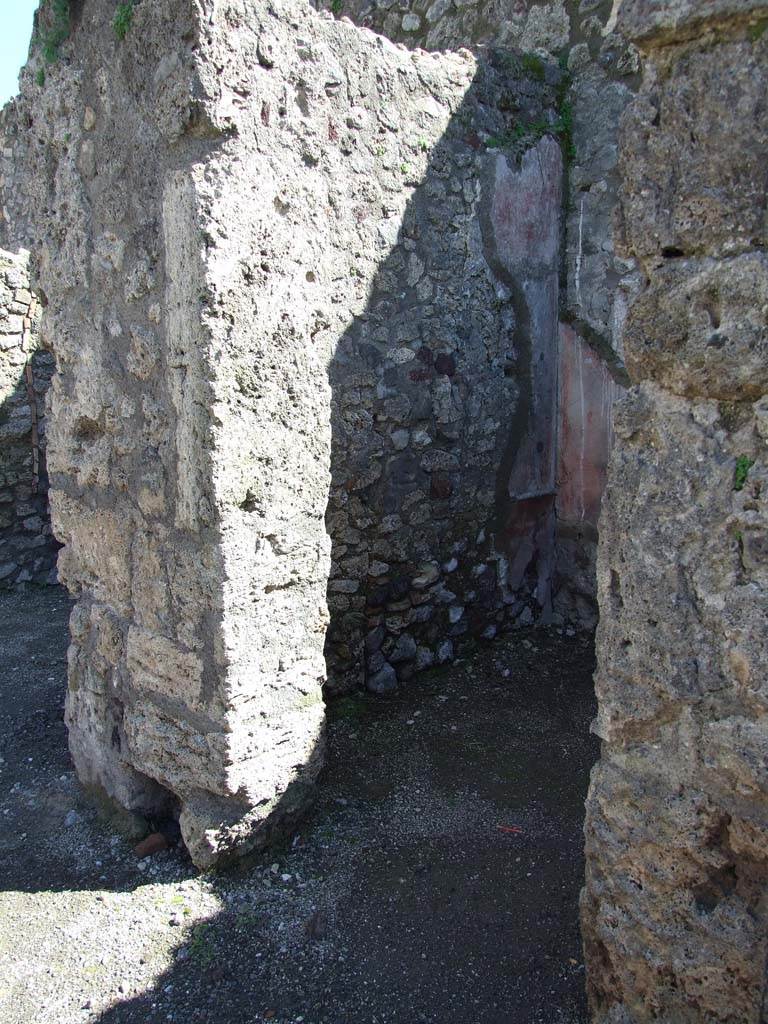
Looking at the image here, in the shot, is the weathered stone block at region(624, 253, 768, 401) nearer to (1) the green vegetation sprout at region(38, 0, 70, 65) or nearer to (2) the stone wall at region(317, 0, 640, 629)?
(1) the green vegetation sprout at region(38, 0, 70, 65)

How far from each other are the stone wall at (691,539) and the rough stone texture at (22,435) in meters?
5.30

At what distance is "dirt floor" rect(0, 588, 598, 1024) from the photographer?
242cm

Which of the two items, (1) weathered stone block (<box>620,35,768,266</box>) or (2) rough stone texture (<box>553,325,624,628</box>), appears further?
(2) rough stone texture (<box>553,325,624,628</box>)

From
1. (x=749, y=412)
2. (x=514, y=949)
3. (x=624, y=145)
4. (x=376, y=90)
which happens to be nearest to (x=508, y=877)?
(x=514, y=949)

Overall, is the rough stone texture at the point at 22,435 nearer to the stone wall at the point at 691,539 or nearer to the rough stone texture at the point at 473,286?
the rough stone texture at the point at 473,286

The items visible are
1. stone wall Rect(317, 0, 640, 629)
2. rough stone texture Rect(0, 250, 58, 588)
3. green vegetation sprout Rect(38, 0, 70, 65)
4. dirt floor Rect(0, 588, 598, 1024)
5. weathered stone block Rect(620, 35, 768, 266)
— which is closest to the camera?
weathered stone block Rect(620, 35, 768, 266)

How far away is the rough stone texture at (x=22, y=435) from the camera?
606 cm

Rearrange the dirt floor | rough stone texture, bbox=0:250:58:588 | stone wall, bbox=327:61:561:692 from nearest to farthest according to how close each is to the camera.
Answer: the dirt floor
stone wall, bbox=327:61:561:692
rough stone texture, bbox=0:250:58:588

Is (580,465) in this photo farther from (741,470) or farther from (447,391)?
(741,470)

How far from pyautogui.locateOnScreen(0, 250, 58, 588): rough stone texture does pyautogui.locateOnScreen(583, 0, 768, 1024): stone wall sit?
530 centimetres

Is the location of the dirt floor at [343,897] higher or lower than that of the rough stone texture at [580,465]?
lower

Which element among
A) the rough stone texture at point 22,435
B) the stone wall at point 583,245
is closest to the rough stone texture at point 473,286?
the stone wall at point 583,245

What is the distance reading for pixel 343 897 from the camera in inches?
112

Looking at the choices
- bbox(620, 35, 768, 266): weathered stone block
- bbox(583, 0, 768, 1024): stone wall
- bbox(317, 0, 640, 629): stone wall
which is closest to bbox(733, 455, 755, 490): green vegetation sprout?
bbox(583, 0, 768, 1024): stone wall
